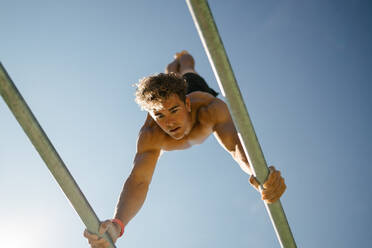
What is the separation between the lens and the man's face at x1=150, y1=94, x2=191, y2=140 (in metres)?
4.49

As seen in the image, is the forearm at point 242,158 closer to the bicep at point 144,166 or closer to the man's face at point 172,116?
the man's face at point 172,116

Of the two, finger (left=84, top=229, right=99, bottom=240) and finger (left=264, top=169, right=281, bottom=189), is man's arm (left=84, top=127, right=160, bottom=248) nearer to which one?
finger (left=84, top=229, right=99, bottom=240)

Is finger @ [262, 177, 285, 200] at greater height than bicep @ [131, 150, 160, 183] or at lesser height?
greater

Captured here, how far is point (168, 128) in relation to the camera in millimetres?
4527

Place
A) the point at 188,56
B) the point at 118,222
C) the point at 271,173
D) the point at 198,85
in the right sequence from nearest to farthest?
1. the point at 271,173
2. the point at 118,222
3. the point at 198,85
4. the point at 188,56

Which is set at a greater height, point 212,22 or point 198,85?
point 212,22

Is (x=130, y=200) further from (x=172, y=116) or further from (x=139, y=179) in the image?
(x=172, y=116)

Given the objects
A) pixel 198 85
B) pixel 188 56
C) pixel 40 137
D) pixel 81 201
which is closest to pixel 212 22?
pixel 40 137

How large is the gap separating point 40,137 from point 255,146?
1.38m

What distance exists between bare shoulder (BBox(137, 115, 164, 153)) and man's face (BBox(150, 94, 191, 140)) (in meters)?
0.30

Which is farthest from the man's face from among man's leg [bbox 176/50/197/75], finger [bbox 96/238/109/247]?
man's leg [bbox 176/50/197/75]

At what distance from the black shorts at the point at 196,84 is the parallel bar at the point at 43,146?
155 inches

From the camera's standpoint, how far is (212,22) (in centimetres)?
215

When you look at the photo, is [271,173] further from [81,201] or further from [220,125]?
[220,125]
